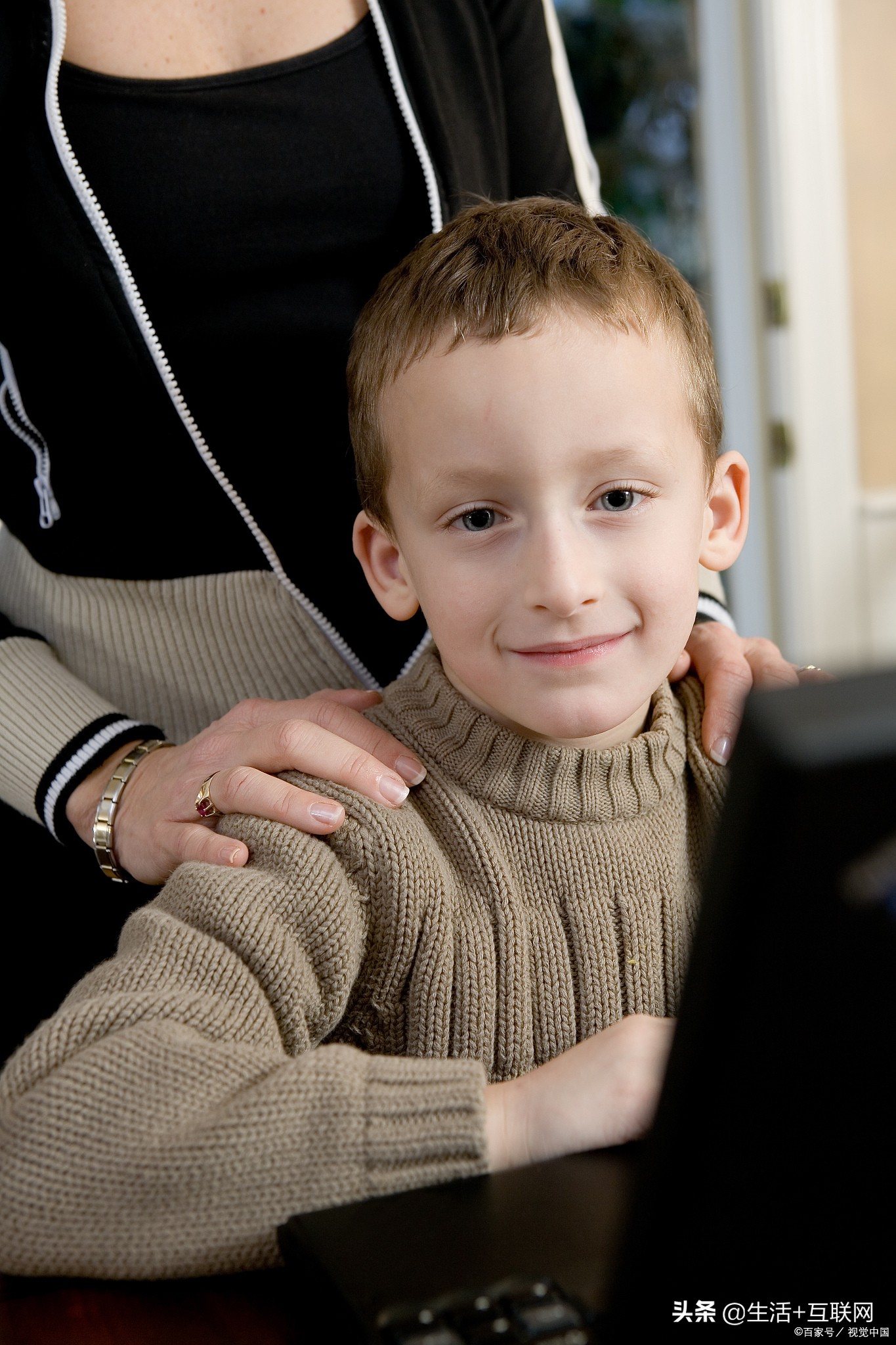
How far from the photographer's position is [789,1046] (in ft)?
0.95

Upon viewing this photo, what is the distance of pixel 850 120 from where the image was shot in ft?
8.96

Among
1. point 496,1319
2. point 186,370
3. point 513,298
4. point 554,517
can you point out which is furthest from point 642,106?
point 496,1319

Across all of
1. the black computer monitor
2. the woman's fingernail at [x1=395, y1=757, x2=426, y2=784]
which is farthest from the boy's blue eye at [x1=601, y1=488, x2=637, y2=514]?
the black computer monitor

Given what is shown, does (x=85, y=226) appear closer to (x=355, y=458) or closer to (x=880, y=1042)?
(x=355, y=458)

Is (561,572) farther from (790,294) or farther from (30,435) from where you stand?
(790,294)

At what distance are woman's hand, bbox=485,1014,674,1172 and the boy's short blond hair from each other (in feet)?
1.43

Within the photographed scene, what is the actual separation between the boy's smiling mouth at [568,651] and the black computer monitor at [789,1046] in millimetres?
499

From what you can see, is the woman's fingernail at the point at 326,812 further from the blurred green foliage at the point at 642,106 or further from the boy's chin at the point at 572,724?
the blurred green foliage at the point at 642,106

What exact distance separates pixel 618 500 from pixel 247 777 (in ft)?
1.02

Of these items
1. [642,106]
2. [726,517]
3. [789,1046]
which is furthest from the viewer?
[642,106]

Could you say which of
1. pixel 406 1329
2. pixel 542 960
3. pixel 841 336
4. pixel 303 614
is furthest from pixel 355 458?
pixel 841 336

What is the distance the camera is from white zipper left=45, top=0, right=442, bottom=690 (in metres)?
0.95

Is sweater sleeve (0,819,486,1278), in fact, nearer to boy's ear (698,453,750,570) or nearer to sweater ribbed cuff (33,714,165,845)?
sweater ribbed cuff (33,714,165,845)

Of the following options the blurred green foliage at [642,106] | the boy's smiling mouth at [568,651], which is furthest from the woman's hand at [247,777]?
the blurred green foliage at [642,106]
